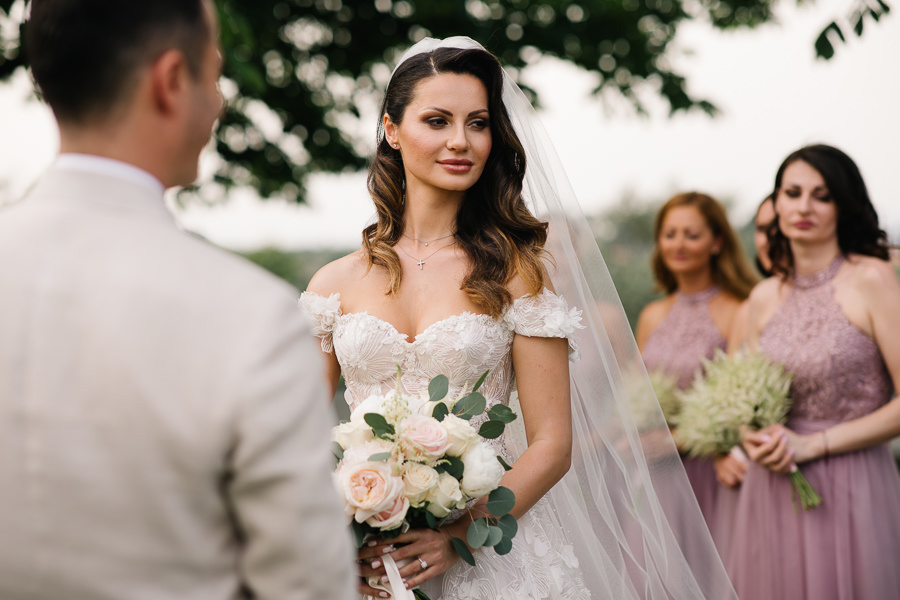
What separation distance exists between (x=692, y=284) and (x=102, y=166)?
4.75 m

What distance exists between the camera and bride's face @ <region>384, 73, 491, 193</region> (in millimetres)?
2955

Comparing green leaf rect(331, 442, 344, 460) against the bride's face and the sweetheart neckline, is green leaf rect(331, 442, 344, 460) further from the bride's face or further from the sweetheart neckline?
the bride's face

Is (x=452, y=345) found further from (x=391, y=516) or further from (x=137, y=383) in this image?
→ (x=137, y=383)

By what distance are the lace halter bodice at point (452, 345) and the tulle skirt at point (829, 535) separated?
220cm

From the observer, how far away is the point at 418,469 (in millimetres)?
2248

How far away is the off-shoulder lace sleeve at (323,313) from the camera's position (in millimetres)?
3008

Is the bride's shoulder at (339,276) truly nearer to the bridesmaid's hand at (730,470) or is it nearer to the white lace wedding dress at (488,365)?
the white lace wedding dress at (488,365)

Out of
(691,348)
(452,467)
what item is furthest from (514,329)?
(691,348)

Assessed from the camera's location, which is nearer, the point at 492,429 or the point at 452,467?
the point at 452,467

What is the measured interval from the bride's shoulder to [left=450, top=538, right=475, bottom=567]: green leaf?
108cm

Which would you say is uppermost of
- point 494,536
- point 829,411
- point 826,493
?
point 494,536

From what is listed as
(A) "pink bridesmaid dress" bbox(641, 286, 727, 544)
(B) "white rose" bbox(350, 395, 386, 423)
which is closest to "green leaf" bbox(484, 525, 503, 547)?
(B) "white rose" bbox(350, 395, 386, 423)

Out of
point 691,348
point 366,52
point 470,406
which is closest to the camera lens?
point 470,406

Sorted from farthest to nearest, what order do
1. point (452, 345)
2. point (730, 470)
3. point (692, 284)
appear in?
point (692, 284)
point (730, 470)
point (452, 345)
